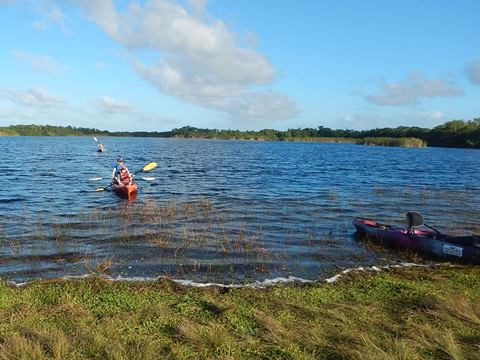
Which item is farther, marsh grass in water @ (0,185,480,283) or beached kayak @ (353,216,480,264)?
beached kayak @ (353,216,480,264)

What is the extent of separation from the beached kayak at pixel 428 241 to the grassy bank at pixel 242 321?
2617 millimetres

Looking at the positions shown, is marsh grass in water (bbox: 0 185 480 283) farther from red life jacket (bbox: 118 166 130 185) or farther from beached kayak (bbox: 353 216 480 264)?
red life jacket (bbox: 118 166 130 185)

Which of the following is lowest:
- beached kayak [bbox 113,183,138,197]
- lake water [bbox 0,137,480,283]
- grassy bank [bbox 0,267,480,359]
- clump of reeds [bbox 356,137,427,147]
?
lake water [bbox 0,137,480,283]

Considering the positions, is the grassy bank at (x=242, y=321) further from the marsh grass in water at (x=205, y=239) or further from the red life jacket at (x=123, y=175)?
the red life jacket at (x=123, y=175)

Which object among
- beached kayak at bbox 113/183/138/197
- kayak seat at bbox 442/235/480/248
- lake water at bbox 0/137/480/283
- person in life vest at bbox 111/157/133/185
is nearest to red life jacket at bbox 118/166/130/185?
person in life vest at bbox 111/157/133/185

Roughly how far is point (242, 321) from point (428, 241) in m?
8.20

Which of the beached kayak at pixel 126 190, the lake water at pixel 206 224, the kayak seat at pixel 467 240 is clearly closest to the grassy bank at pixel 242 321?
the lake water at pixel 206 224

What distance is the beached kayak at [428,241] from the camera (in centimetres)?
1184

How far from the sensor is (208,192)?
85.1ft

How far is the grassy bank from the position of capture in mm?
5461

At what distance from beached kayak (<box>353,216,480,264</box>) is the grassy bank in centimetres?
262

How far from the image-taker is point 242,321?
6.70m

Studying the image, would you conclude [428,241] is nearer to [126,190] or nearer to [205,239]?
[205,239]

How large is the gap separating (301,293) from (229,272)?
276cm
